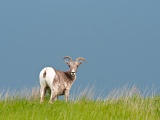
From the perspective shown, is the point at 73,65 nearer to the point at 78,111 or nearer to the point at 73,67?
the point at 73,67

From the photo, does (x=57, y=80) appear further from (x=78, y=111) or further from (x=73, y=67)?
(x=78, y=111)

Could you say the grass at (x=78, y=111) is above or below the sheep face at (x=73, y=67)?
below

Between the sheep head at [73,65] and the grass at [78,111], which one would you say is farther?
the sheep head at [73,65]

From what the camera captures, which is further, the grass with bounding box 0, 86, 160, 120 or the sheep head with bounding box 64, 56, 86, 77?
the sheep head with bounding box 64, 56, 86, 77

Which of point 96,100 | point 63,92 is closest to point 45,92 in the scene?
point 63,92

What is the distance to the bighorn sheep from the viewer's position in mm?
14109

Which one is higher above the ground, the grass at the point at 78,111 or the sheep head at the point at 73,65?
the sheep head at the point at 73,65

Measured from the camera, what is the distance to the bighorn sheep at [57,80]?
14109 mm

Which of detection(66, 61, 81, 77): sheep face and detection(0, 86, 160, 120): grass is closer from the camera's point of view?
detection(0, 86, 160, 120): grass

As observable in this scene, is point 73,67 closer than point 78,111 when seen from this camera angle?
No

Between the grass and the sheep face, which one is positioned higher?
the sheep face

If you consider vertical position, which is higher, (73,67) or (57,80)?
(73,67)

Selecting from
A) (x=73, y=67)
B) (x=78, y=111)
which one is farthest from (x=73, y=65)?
(x=78, y=111)

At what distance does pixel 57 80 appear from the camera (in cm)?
1424
